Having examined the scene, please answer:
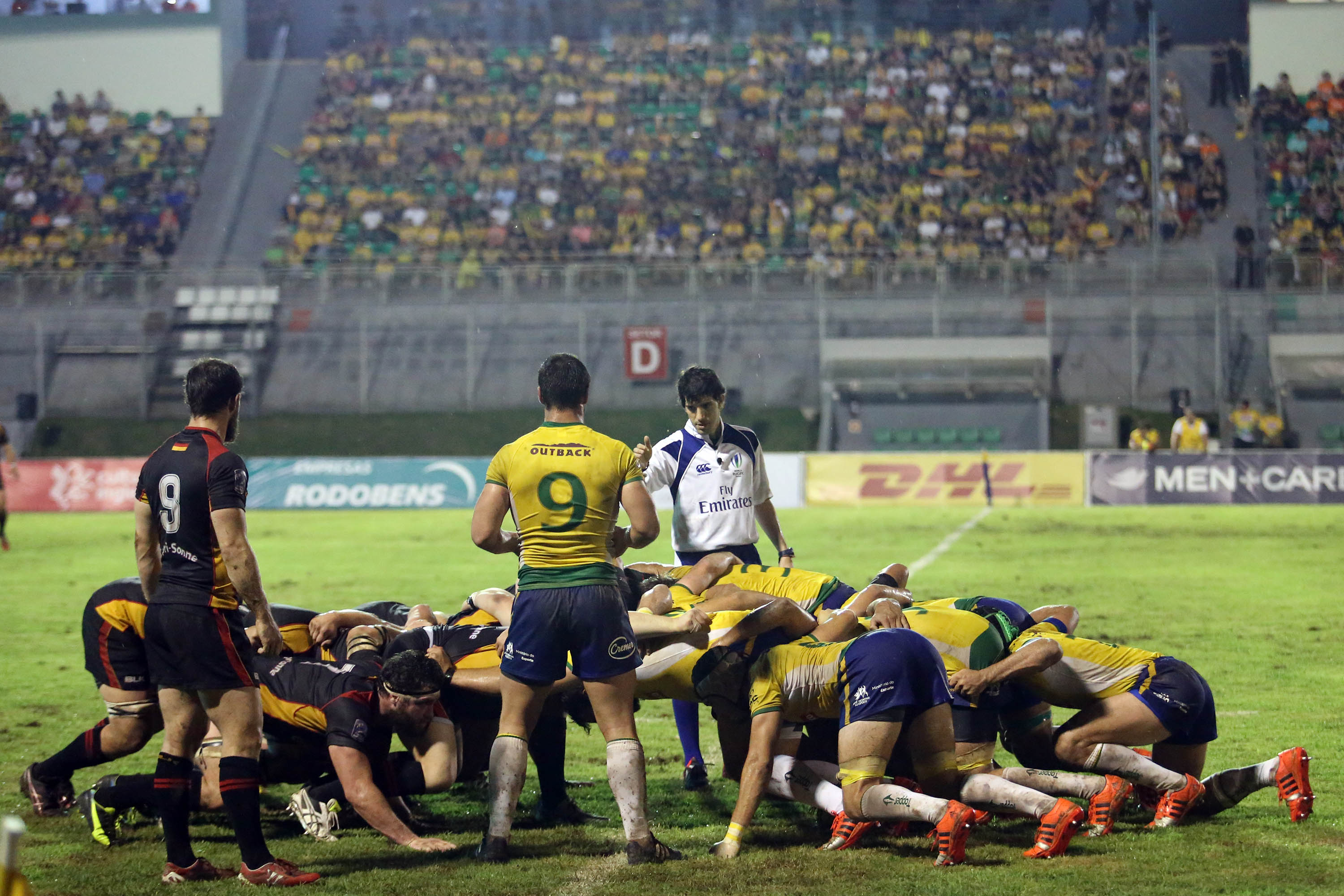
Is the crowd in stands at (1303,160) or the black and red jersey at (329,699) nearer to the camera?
the black and red jersey at (329,699)

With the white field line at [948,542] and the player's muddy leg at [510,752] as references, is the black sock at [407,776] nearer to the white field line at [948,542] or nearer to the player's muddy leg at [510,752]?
the player's muddy leg at [510,752]

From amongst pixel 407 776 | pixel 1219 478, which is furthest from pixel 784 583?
pixel 1219 478

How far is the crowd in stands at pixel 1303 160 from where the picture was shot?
3344cm

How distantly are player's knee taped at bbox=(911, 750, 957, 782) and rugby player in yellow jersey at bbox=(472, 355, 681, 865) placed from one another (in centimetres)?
115

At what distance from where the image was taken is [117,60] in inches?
1630

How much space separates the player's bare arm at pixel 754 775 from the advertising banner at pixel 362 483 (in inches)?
898

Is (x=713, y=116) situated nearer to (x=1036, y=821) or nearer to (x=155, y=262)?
(x=155, y=262)

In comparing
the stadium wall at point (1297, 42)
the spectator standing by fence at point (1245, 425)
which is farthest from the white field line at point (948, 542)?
the stadium wall at point (1297, 42)

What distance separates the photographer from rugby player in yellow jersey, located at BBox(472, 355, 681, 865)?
5.90m

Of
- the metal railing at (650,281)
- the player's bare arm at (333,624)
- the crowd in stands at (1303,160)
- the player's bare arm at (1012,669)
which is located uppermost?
the crowd in stands at (1303,160)

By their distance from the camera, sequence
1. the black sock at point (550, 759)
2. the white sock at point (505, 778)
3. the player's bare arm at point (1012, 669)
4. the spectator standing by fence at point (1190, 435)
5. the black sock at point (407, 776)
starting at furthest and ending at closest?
the spectator standing by fence at point (1190, 435) → the black sock at point (550, 759) → the black sock at point (407, 776) → the player's bare arm at point (1012, 669) → the white sock at point (505, 778)

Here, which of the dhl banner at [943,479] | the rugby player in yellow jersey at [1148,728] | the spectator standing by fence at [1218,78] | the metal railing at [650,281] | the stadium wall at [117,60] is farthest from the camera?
the stadium wall at [117,60]

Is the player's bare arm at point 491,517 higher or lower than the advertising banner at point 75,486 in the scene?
higher

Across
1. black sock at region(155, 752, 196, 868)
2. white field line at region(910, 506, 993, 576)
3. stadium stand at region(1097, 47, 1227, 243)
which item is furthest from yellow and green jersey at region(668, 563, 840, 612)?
stadium stand at region(1097, 47, 1227, 243)
